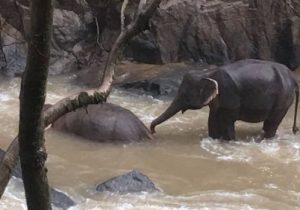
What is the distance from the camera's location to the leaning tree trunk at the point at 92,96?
221 centimetres

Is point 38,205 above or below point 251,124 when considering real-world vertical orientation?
above

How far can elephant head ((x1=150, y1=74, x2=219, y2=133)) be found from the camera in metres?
7.04

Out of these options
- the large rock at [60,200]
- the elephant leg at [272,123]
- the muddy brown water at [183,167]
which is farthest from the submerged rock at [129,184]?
the elephant leg at [272,123]

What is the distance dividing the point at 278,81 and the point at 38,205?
18.1ft

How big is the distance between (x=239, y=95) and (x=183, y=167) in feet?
3.76

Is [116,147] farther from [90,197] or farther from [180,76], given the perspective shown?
[180,76]

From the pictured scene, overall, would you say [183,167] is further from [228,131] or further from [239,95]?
[239,95]

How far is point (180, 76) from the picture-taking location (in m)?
9.61

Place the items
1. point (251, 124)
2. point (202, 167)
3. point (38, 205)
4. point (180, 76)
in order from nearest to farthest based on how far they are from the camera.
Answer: point (38, 205)
point (202, 167)
point (251, 124)
point (180, 76)

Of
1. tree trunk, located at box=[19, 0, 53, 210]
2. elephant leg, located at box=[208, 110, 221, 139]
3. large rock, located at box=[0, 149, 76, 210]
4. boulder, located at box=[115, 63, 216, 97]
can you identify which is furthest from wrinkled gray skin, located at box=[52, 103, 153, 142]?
tree trunk, located at box=[19, 0, 53, 210]

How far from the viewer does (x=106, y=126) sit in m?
7.12

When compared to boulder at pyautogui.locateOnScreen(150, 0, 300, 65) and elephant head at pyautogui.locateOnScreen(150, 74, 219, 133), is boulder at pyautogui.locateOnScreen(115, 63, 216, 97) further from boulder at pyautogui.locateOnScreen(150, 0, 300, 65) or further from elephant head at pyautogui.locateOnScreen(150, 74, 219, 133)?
elephant head at pyautogui.locateOnScreen(150, 74, 219, 133)

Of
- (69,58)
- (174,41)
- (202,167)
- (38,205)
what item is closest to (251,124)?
(202,167)

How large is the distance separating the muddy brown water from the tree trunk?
3.24 m
